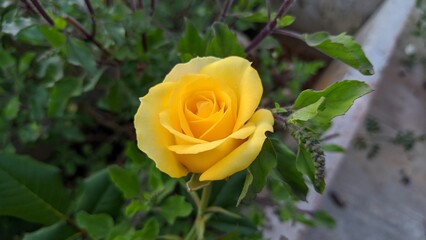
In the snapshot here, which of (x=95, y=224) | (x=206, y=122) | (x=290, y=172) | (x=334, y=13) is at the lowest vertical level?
(x=334, y=13)

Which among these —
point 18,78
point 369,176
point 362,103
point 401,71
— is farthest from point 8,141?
point 401,71

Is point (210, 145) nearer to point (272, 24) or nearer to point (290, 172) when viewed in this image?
point (290, 172)

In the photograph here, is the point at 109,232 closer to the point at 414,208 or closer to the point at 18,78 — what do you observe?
the point at 18,78

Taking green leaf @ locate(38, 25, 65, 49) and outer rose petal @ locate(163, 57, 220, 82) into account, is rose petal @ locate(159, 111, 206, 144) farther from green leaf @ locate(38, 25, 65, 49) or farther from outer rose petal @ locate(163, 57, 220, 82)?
green leaf @ locate(38, 25, 65, 49)

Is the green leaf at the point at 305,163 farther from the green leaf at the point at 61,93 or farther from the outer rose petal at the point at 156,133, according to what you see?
the green leaf at the point at 61,93

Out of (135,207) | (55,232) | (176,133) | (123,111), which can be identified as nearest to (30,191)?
(55,232)

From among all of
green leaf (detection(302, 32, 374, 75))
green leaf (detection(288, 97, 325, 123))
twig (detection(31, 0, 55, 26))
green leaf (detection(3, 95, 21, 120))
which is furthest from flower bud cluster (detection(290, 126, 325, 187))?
green leaf (detection(3, 95, 21, 120))
